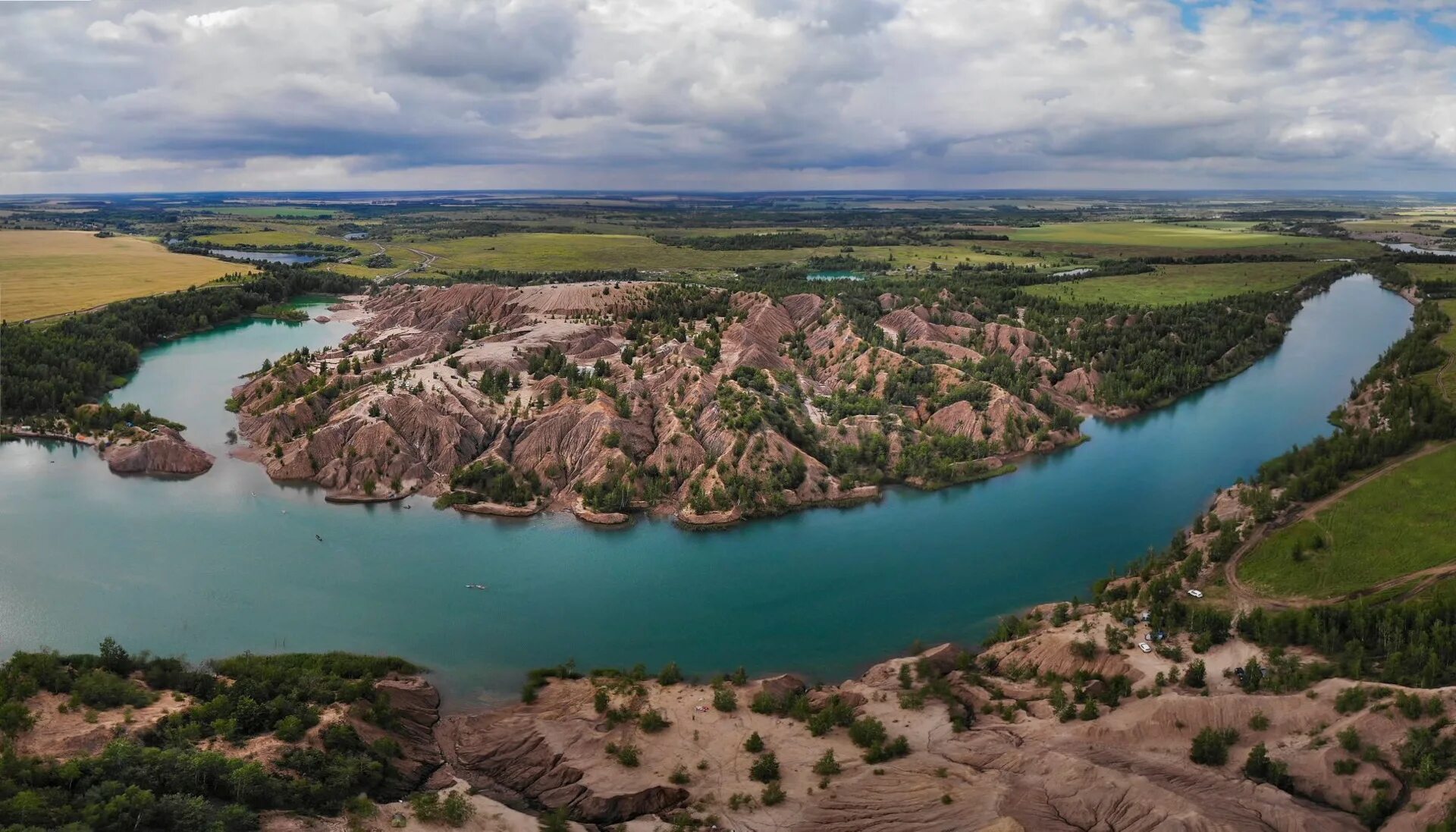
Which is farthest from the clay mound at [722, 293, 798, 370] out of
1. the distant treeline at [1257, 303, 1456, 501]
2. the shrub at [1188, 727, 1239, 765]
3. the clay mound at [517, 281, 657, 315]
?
the shrub at [1188, 727, 1239, 765]

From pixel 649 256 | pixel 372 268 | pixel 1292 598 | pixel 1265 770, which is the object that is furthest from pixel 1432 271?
pixel 372 268

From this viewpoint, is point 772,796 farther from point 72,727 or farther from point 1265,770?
point 72,727

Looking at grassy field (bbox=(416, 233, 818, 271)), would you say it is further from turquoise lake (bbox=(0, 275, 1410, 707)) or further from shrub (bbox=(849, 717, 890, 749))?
shrub (bbox=(849, 717, 890, 749))

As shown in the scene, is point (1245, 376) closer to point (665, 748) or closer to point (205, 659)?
point (665, 748)

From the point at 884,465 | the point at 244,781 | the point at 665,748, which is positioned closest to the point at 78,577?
the point at 244,781

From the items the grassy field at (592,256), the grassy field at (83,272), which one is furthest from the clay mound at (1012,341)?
the grassy field at (83,272)

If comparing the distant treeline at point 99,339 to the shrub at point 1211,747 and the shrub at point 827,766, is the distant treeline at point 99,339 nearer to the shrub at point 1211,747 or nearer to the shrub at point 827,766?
the shrub at point 827,766
